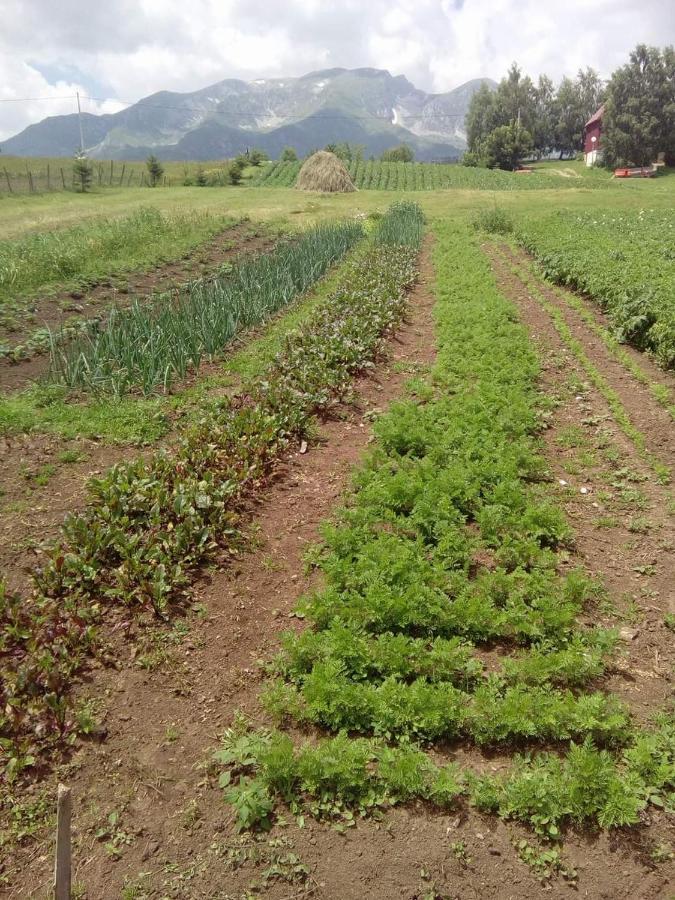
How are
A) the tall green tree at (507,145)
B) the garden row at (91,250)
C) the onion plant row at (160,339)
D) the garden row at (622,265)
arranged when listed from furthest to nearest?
the tall green tree at (507,145)
the garden row at (91,250)
the garden row at (622,265)
the onion plant row at (160,339)

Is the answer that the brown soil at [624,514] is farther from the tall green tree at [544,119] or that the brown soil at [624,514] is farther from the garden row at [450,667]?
the tall green tree at [544,119]

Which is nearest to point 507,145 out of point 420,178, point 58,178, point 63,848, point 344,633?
point 420,178

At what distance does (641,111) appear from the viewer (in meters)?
55.2

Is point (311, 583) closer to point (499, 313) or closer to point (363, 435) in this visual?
point (363, 435)

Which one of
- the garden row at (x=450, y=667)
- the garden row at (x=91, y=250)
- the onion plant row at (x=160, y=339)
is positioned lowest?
the garden row at (x=450, y=667)

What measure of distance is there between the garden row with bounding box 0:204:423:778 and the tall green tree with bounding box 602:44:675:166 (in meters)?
61.9

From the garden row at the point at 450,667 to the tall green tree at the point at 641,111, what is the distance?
208 ft

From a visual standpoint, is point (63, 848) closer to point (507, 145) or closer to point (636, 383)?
point (636, 383)

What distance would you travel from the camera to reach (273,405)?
694 centimetres

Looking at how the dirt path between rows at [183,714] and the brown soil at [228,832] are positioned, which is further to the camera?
the dirt path between rows at [183,714]

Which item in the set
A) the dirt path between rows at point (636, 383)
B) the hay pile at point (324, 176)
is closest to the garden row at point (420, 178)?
the hay pile at point (324, 176)

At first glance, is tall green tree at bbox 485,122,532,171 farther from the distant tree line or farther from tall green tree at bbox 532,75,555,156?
tall green tree at bbox 532,75,555,156

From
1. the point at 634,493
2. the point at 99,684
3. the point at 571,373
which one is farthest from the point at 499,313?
the point at 99,684

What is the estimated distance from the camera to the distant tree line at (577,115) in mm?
55375
